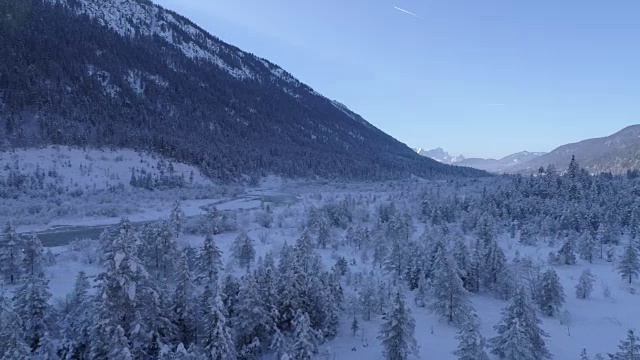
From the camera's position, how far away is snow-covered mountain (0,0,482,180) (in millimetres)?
109375

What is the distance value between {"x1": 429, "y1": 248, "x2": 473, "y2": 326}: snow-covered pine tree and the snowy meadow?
11cm

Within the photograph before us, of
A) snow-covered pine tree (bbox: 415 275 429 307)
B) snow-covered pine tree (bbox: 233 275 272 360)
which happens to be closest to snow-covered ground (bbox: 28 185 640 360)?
snow-covered pine tree (bbox: 415 275 429 307)

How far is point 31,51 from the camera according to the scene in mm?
128750

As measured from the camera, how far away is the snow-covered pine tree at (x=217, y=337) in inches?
816

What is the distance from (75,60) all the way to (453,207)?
419 feet

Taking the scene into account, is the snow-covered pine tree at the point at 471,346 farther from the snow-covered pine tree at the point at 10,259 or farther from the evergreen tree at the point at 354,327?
the snow-covered pine tree at the point at 10,259

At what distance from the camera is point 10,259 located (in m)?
33.2

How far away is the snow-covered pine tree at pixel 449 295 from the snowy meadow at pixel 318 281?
0.11 meters

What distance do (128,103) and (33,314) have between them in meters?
129

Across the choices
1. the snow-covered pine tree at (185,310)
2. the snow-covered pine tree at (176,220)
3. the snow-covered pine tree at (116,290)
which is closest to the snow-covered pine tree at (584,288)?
the snow-covered pine tree at (185,310)

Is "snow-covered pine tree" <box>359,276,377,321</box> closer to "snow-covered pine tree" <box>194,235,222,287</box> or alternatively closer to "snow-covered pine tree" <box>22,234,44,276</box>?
"snow-covered pine tree" <box>194,235,222,287</box>

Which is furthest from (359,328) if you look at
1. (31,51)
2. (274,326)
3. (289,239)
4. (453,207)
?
(31,51)

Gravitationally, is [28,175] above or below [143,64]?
below

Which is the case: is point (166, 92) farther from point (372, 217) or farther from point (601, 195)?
point (601, 195)
